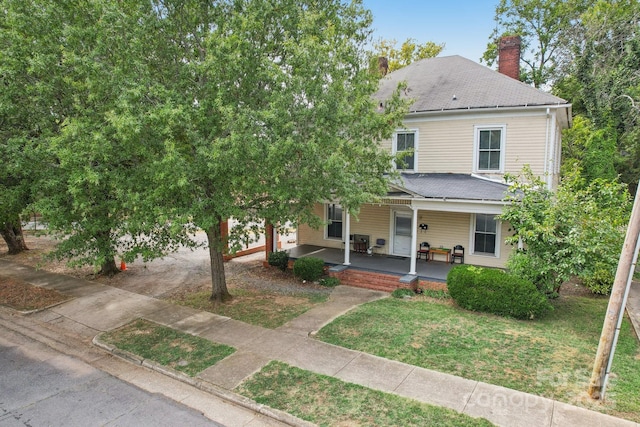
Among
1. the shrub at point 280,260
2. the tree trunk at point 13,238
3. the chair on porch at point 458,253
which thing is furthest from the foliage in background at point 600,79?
the tree trunk at point 13,238

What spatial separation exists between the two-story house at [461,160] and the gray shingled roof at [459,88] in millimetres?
38

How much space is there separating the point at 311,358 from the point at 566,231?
7.35 m

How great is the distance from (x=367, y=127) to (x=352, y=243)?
Result: 8.55 meters

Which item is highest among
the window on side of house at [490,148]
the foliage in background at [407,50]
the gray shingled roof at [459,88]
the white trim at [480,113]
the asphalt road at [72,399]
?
the foliage in background at [407,50]

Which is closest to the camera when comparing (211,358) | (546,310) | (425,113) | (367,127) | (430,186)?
(211,358)

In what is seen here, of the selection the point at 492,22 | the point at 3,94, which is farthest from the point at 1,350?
the point at 492,22

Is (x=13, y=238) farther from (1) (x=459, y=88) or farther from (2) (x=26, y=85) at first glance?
(1) (x=459, y=88)

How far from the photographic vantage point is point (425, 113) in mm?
15484

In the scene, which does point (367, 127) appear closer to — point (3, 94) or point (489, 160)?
point (489, 160)

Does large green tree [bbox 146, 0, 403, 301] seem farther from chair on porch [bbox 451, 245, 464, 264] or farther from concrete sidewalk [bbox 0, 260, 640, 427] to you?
chair on porch [bbox 451, 245, 464, 264]

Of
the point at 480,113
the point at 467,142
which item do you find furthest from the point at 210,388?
the point at 480,113

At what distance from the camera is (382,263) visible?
15.6m

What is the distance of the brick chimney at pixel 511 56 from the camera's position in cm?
1719

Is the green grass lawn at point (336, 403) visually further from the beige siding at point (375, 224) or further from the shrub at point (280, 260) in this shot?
the beige siding at point (375, 224)
